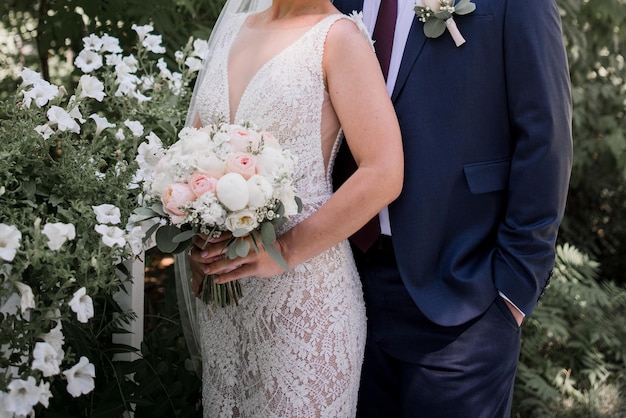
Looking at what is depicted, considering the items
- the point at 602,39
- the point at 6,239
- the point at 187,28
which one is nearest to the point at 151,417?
the point at 6,239

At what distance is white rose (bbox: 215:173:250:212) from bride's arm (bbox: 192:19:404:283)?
0.27 metres

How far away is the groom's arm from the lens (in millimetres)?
2205

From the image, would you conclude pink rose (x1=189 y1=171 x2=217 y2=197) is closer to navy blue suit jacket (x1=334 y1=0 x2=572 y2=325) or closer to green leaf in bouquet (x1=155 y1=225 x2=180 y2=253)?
green leaf in bouquet (x1=155 y1=225 x2=180 y2=253)

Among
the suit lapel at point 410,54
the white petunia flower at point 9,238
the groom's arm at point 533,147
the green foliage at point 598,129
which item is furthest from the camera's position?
the green foliage at point 598,129

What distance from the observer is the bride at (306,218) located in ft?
6.87

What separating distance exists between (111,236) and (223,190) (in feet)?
0.88

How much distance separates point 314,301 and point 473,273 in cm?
49

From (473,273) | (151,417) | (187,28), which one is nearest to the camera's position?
(473,273)

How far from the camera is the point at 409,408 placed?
7.98 ft

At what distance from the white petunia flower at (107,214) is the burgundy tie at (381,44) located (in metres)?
0.84

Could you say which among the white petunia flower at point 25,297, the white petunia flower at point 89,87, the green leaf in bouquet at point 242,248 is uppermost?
the white petunia flower at point 89,87

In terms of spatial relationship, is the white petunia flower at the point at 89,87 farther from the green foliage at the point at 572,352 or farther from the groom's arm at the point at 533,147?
the green foliage at the point at 572,352

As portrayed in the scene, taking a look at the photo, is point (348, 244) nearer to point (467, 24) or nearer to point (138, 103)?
point (467, 24)

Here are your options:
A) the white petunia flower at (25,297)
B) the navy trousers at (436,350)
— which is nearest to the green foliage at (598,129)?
the navy trousers at (436,350)
